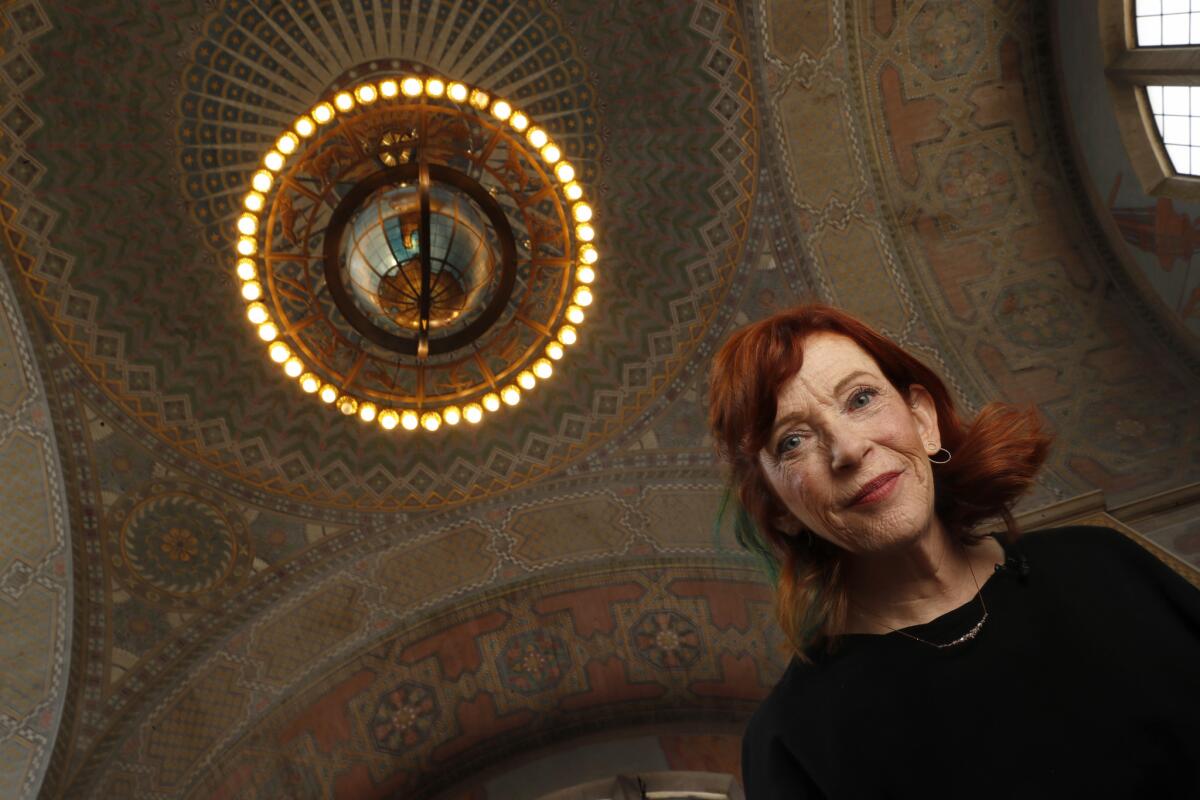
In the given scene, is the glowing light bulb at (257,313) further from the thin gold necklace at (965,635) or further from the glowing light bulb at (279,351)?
the thin gold necklace at (965,635)

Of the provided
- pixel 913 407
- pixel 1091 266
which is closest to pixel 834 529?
pixel 913 407

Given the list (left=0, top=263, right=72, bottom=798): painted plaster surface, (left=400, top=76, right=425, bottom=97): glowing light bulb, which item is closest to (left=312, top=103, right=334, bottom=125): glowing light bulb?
(left=400, top=76, right=425, bottom=97): glowing light bulb

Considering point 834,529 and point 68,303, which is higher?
point 68,303

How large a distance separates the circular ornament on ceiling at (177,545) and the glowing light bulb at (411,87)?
159 inches

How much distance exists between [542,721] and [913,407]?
8.17 metres

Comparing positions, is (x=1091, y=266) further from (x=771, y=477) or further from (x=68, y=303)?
(x=68, y=303)

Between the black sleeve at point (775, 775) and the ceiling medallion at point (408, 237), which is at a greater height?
the ceiling medallion at point (408, 237)

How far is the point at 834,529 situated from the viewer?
2.14 meters

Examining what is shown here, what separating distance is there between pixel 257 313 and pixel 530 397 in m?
2.77

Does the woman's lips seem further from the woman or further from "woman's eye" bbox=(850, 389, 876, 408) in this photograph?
"woman's eye" bbox=(850, 389, 876, 408)

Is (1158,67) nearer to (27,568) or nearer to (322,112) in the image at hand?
(322,112)

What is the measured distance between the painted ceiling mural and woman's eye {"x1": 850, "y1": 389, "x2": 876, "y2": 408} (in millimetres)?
5990

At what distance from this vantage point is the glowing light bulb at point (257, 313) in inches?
287

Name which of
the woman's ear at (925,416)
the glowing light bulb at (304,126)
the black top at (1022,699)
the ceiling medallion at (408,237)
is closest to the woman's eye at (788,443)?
the woman's ear at (925,416)
